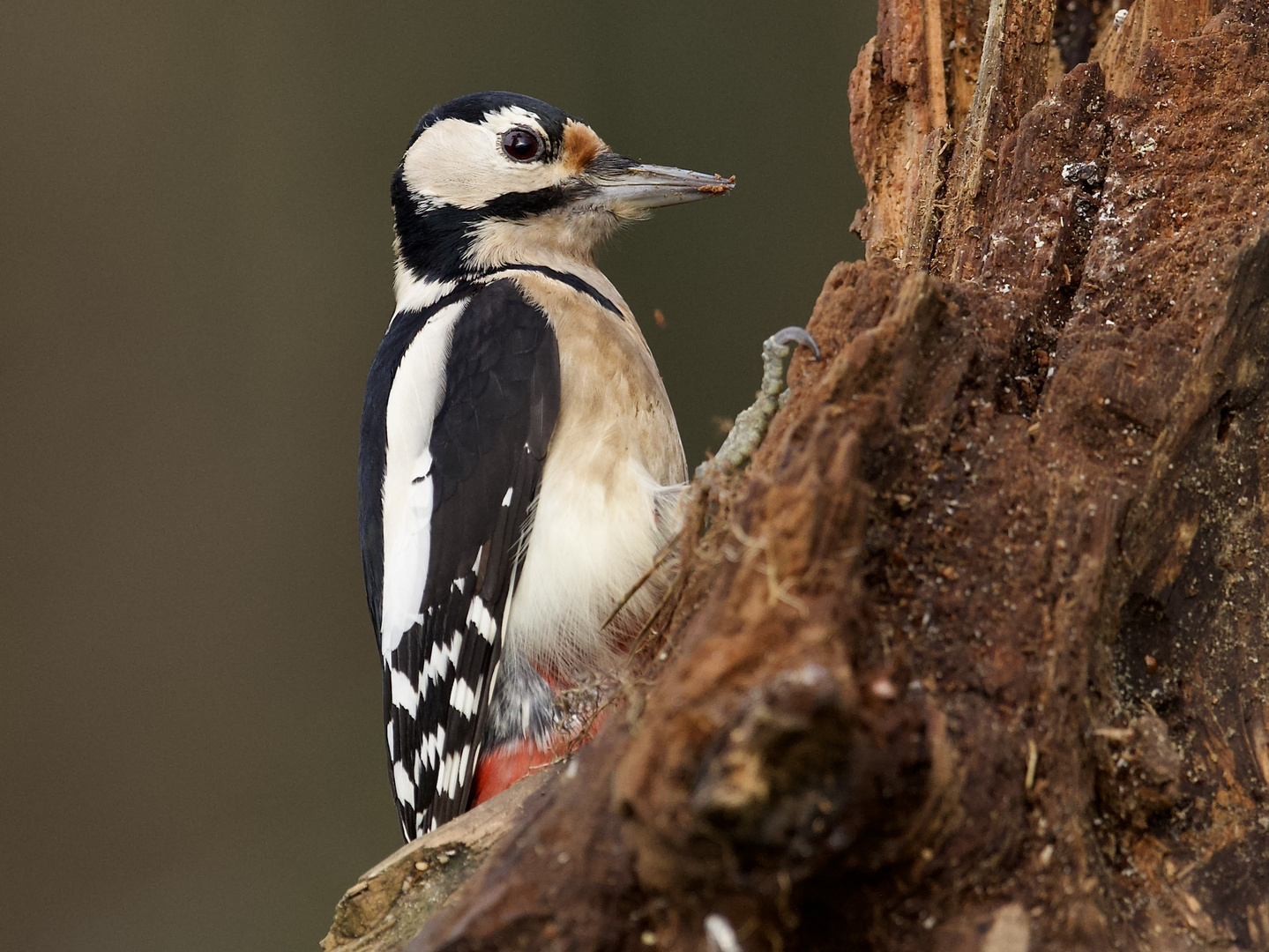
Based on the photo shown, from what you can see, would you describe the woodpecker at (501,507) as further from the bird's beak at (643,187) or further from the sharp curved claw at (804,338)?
the sharp curved claw at (804,338)

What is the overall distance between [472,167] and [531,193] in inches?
5.5

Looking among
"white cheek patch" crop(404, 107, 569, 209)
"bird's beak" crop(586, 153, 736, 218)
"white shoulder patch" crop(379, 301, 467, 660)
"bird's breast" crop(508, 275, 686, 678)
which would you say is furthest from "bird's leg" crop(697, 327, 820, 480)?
→ "white cheek patch" crop(404, 107, 569, 209)

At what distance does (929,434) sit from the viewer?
1271 millimetres

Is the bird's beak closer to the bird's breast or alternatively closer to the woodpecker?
the woodpecker

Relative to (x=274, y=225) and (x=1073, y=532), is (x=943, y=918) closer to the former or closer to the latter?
(x=1073, y=532)

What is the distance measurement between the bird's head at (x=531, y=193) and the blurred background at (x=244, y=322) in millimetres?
1664

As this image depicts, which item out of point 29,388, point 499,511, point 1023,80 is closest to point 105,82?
point 29,388

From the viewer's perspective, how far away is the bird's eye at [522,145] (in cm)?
244

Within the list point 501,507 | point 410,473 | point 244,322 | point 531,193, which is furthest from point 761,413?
point 244,322

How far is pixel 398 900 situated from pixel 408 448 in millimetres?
869

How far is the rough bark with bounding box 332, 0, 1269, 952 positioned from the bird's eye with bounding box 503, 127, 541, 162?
1052 millimetres

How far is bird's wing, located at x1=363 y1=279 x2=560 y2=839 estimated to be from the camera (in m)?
1.95

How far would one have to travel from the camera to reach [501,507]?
199 cm

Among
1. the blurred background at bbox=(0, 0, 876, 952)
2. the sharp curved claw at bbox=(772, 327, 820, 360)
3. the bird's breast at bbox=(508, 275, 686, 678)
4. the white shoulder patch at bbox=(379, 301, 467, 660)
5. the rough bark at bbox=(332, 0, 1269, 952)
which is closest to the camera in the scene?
the rough bark at bbox=(332, 0, 1269, 952)
